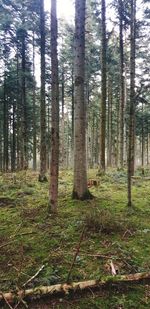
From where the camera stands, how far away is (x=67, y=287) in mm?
4402

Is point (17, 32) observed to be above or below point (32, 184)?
above

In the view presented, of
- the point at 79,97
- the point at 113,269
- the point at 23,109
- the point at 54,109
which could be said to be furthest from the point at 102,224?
the point at 23,109

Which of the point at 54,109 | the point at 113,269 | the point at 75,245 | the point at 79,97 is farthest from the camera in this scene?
the point at 79,97

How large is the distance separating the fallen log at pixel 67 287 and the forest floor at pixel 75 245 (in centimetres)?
10

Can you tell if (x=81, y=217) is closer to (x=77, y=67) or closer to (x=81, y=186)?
(x=81, y=186)

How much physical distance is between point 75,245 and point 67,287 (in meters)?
1.61

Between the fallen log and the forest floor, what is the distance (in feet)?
0.32

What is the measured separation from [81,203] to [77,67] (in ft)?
13.6

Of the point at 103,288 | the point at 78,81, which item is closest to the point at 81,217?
the point at 103,288

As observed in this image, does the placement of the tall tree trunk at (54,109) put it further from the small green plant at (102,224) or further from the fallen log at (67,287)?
the fallen log at (67,287)

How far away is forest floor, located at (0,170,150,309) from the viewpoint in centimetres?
438

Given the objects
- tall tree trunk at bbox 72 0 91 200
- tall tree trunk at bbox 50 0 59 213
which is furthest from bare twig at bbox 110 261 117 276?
tall tree trunk at bbox 72 0 91 200

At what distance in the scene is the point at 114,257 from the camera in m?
5.42

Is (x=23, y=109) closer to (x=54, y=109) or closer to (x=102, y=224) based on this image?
(x=54, y=109)
